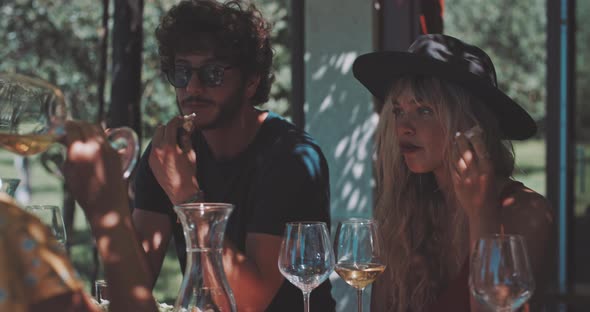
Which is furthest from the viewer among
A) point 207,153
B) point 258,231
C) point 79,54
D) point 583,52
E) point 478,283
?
point 79,54

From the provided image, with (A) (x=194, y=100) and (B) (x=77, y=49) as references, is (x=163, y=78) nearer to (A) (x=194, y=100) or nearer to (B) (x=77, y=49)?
(B) (x=77, y=49)

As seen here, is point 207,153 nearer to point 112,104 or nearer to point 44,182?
point 112,104

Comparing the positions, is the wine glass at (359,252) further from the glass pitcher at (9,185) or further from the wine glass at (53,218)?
the glass pitcher at (9,185)

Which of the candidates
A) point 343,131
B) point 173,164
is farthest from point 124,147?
point 343,131

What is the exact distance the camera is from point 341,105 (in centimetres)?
446

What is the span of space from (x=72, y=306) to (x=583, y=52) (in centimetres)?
541

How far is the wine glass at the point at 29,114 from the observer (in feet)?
4.20

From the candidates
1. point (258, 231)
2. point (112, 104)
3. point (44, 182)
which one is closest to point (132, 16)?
point (112, 104)

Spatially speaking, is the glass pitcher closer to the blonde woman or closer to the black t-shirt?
the black t-shirt

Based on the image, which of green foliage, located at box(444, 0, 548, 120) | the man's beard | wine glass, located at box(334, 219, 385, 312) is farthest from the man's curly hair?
green foliage, located at box(444, 0, 548, 120)

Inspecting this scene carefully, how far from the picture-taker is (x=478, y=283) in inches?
60.2

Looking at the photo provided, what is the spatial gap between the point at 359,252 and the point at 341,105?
256cm

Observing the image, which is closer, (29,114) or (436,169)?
(29,114)

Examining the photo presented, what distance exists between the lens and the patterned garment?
0.94m
